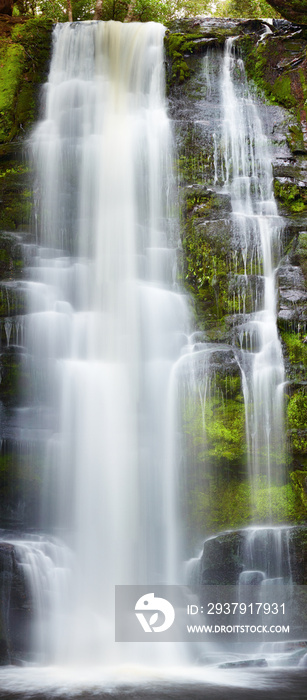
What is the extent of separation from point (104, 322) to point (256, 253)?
9.21 ft

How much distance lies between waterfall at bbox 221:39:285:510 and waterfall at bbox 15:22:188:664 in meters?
1.16

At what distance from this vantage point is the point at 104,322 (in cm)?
934

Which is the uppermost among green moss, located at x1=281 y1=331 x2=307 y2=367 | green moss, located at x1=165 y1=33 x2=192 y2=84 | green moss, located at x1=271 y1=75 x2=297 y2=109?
green moss, located at x1=165 y1=33 x2=192 y2=84

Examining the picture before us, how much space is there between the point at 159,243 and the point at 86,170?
1989 millimetres

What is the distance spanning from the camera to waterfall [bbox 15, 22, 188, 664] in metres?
7.81

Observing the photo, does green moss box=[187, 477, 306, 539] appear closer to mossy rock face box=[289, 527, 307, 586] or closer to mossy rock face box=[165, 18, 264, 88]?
mossy rock face box=[289, 527, 307, 586]

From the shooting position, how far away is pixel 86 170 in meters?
10.7

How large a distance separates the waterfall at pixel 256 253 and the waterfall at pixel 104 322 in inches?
45.6

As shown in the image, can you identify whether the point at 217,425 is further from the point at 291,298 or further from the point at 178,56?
the point at 178,56

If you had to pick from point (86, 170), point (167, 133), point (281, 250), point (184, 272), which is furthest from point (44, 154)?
point (281, 250)

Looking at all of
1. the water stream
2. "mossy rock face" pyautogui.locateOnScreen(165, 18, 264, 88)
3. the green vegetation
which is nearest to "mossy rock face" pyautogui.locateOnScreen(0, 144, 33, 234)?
the water stream

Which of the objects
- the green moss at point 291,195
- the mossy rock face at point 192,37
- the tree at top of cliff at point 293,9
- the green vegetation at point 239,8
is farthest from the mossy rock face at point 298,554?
the green vegetation at point 239,8

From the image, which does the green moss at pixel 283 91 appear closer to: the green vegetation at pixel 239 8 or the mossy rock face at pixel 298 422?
the mossy rock face at pixel 298 422

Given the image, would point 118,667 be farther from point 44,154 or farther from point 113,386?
point 44,154
